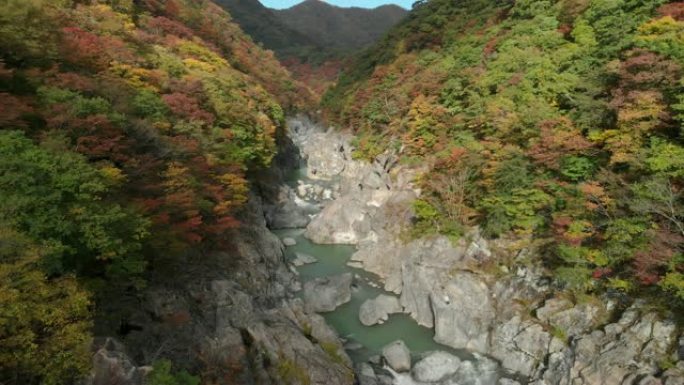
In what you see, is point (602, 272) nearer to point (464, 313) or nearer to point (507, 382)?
point (507, 382)

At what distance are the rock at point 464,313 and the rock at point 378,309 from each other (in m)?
2.39

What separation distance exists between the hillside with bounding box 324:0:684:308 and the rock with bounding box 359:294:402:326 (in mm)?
Result: 5075

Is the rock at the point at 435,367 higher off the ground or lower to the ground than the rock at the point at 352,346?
higher

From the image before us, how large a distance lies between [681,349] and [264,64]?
79.1 m

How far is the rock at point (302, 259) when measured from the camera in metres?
30.0

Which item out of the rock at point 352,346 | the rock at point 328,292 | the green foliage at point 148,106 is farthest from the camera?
the rock at point 328,292

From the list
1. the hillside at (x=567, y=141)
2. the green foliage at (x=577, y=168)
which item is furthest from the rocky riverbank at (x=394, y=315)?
the green foliage at (x=577, y=168)

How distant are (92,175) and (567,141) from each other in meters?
19.6

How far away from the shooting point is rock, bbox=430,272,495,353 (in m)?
20.7

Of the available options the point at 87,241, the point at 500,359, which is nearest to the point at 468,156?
the point at 500,359

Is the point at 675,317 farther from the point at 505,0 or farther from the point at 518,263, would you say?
the point at 505,0

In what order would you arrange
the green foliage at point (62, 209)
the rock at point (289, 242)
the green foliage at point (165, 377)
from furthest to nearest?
the rock at point (289, 242) → the green foliage at point (165, 377) → the green foliage at point (62, 209)

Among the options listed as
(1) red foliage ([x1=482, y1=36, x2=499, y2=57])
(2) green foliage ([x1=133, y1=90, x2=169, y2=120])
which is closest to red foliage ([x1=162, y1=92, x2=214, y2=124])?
(2) green foliage ([x1=133, y1=90, x2=169, y2=120])

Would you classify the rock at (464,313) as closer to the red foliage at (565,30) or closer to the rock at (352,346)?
the rock at (352,346)
